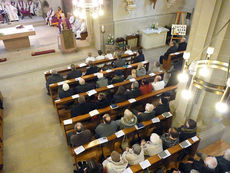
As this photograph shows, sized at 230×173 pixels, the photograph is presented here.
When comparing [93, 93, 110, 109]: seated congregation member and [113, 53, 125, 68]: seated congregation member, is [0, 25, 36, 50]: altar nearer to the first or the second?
[113, 53, 125, 68]: seated congregation member

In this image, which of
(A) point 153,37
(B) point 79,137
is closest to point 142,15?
(A) point 153,37

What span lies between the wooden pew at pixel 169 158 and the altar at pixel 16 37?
8.47m

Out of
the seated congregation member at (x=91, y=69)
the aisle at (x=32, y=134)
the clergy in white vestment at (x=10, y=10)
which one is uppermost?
the clergy in white vestment at (x=10, y=10)

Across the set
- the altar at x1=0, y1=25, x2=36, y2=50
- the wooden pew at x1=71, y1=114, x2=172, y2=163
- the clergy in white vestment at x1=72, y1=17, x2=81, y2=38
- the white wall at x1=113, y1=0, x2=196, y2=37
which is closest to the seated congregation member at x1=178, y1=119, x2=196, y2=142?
the wooden pew at x1=71, y1=114, x2=172, y2=163

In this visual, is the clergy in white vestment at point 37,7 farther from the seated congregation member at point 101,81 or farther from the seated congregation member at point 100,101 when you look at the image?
the seated congregation member at point 100,101

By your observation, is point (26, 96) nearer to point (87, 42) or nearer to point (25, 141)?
point (25, 141)

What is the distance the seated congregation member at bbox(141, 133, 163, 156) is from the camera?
4004 millimetres

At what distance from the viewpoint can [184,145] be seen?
409 centimetres

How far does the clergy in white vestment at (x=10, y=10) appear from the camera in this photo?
12759 millimetres

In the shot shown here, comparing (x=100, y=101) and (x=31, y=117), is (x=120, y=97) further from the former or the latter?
(x=31, y=117)

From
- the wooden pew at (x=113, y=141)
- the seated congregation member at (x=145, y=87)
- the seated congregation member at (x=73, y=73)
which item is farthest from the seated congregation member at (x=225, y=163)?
the seated congregation member at (x=73, y=73)

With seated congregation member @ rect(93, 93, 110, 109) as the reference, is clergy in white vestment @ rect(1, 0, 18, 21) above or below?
above

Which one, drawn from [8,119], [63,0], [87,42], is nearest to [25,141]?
[8,119]

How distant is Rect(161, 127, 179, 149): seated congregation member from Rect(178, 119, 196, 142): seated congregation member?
286mm
